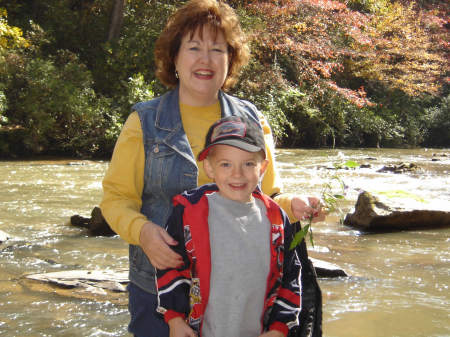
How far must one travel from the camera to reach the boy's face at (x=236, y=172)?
1.71 meters

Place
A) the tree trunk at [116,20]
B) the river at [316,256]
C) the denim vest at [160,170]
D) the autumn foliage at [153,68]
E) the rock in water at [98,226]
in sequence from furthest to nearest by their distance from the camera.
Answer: the tree trunk at [116,20]
the autumn foliage at [153,68]
the rock in water at [98,226]
the river at [316,256]
the denim vest at [160,170]

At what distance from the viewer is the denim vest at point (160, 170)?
1913 millimetres

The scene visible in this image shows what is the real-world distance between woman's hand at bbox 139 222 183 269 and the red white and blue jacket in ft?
0.08

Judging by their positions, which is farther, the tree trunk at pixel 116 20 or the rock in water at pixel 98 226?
the tree trunk at pixel 116 20

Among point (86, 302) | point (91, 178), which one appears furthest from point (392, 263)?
point (91, 178)

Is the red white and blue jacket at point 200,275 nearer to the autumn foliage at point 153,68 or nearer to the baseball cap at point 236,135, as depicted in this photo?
the baseball cap at point 236,135

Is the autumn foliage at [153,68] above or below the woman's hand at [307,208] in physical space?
above

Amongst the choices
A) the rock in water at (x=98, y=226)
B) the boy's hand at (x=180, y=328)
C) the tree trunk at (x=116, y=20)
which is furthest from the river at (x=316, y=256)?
the tree trunk at (x=116, y=20)

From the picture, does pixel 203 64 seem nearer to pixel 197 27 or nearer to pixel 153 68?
pixel 197 27

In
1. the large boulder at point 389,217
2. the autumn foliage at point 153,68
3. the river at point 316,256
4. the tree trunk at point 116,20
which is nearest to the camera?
the river at point 316,256

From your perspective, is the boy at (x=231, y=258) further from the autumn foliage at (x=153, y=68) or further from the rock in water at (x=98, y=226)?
the autumn foliage at (x=153, y=68)

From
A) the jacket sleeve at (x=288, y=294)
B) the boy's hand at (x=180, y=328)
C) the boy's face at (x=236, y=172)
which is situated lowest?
the boy's hand at (x=180, y=328)

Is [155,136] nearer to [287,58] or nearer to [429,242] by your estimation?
[429,242]

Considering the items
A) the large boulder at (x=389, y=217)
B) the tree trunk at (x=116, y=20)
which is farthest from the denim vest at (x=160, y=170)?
the tree trunk at (x=116, y=20)
